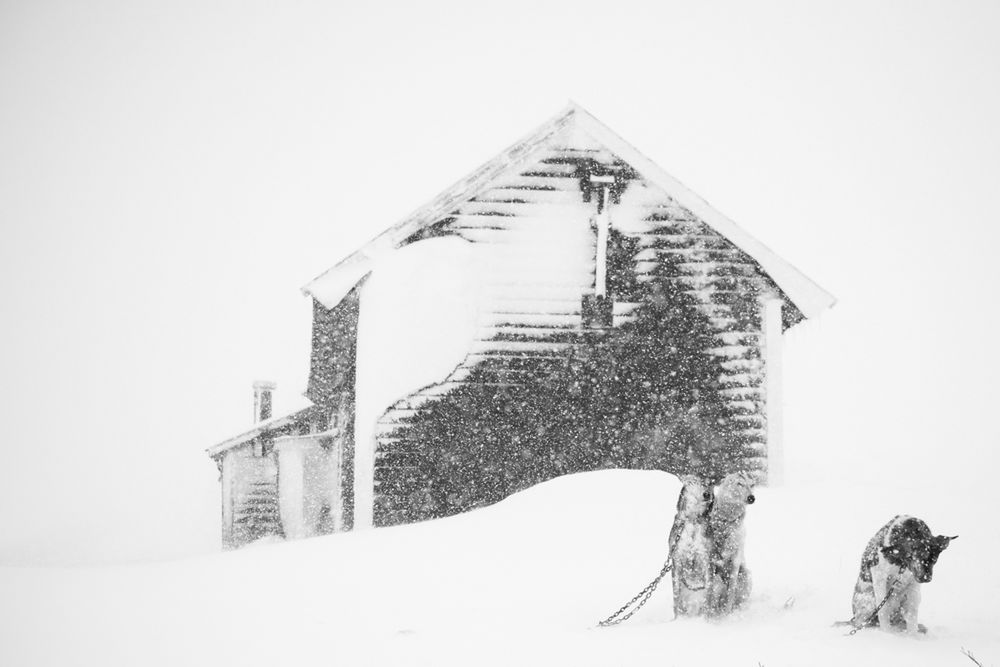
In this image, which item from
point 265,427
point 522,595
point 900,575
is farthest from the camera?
point 265,427

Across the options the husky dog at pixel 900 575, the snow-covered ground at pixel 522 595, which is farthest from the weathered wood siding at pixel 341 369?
the husky dog at pixel 900 575

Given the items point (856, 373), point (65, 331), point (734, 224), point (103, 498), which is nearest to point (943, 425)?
point (856, 373)

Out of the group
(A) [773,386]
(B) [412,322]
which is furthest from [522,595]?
(A) [773,386]

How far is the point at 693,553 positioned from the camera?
595 cm

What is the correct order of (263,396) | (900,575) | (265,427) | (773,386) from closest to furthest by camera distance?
(900,575), (773,386), (265,427), (263,396)

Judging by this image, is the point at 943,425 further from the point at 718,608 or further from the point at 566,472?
the point at 718,608

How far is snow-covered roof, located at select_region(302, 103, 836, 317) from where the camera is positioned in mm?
10742

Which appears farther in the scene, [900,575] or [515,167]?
[515,167]

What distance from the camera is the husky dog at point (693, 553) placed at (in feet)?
19.4

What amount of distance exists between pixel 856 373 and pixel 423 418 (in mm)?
50202

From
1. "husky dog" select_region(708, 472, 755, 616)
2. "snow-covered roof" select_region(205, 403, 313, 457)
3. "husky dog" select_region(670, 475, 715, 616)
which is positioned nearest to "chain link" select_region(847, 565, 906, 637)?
"husky dog" select_region(708, 472, 755, 616)

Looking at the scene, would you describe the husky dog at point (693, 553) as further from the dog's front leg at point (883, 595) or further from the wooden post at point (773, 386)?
the wooden post at point (773, 386)

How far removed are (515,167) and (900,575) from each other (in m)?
7.22

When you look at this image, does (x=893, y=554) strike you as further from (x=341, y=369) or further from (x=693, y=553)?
(x=341, y=369)
